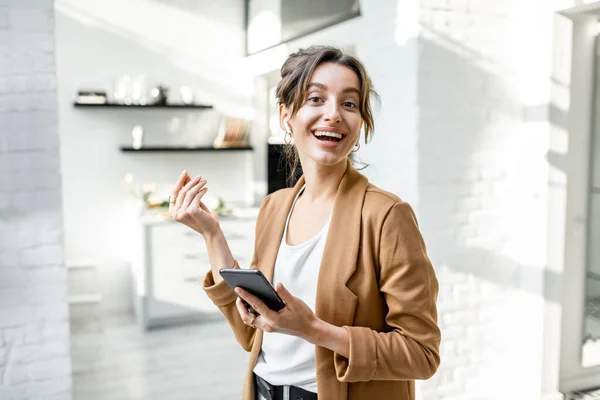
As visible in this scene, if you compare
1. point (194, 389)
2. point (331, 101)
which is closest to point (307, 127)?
point (331, 101)

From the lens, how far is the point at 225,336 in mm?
4273

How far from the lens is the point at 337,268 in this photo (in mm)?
990

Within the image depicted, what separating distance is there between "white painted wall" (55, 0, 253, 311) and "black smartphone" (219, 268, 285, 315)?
422 cm

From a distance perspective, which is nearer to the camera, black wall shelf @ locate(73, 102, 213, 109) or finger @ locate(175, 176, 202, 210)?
finger @ locate(175, 176, 202, 210)

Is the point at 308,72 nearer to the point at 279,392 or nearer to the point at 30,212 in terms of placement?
the point at 279,392

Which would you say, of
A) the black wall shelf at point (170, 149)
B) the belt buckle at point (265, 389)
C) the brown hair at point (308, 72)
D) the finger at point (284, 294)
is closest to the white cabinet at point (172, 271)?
the black wall shelf at point (170, 149)

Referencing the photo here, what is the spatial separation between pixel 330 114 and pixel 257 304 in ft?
1.13

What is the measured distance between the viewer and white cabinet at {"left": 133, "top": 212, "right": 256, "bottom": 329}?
14.3 feet

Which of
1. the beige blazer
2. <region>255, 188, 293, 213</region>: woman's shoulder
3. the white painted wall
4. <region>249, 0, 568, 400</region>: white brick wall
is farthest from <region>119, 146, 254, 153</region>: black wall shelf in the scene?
the beige blazer

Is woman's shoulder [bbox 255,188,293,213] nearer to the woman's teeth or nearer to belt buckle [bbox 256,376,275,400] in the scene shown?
the woman's teeth

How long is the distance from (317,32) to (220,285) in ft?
8.75

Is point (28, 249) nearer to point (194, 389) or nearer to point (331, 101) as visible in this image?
point (194, 389)

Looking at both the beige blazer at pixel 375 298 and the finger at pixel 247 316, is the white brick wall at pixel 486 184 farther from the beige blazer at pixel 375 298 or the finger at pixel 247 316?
the finger at pixel 247 316

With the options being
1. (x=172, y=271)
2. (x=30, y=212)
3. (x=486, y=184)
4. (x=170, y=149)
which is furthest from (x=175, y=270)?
(x=486, y=184)
